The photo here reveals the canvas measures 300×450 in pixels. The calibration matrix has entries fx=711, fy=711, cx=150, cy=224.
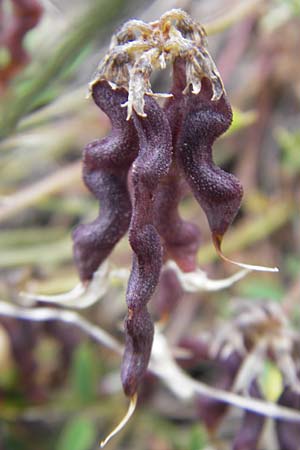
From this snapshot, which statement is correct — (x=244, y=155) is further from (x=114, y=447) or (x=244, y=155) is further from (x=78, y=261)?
(x=78, y=261)

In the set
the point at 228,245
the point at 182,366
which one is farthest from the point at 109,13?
the point at 228,245

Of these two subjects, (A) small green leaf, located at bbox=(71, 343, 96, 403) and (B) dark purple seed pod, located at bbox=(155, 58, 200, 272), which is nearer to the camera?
(B) dark purple seed pod, located at bbox=(155, 58, 200, 272)

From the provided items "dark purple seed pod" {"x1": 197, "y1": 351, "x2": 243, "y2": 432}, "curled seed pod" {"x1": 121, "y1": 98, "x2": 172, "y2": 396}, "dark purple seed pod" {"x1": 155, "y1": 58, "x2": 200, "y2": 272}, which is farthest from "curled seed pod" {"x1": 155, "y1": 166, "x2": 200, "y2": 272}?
"dark purple seed pod" {"x1": 197, "y1": 351, "x2": 243, "y2": 432}

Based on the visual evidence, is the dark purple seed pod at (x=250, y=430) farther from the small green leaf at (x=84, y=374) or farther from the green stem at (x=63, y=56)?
the green stem at (x=63, y=56)

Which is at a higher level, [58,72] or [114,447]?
[58,72]

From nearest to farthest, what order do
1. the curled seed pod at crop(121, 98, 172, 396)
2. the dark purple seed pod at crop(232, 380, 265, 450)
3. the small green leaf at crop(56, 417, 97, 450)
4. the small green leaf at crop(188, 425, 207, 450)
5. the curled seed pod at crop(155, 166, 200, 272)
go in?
the curled seed pod at crop(121, 98, 172, 396), the curled seed pod at crop(155, 166, 200, 272), the dark purple seed pod at crop(232, 380, 265, 450), the small green leaf at crop(188, 425, 207, 450), the small green leaf at crop(56, 417, 97, 450)

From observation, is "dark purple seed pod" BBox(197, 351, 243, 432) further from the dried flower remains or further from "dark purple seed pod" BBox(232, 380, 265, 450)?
the dried flower remains

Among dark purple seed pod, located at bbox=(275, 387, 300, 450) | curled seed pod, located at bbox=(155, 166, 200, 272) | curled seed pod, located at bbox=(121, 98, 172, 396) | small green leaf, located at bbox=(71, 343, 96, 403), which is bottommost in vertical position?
small green leaf, located at bbox=(71, 343, 96, 403)

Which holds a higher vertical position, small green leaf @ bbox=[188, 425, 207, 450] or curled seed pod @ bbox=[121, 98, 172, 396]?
curled seed pod @ bbox=[121, 98, 172, 396]
